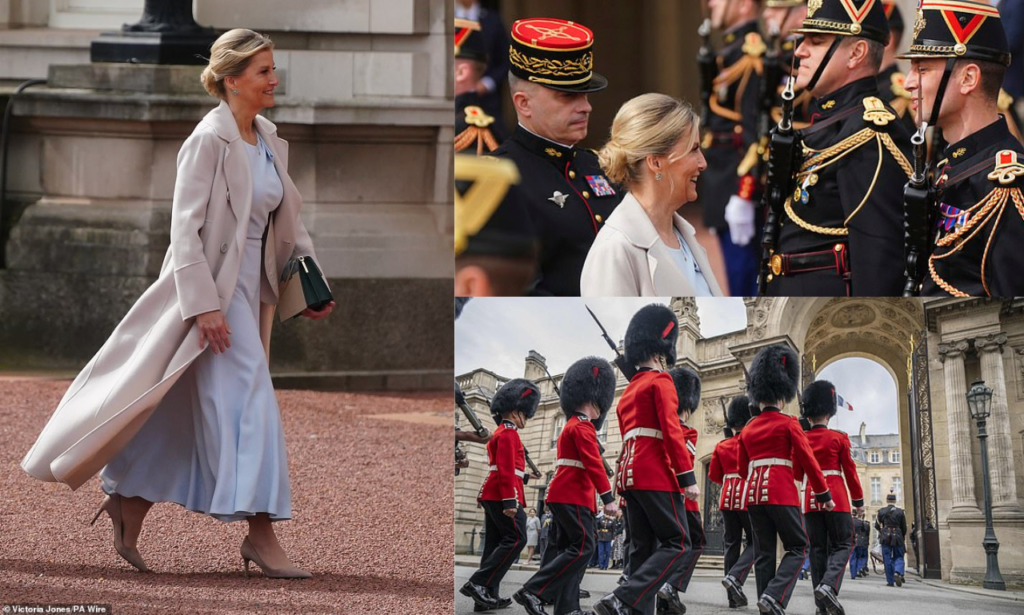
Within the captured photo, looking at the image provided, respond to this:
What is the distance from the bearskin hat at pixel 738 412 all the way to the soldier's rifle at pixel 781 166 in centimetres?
51

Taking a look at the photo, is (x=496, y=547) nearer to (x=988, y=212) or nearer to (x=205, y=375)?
(x=205, y=375)

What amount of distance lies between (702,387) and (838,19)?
1220 mm

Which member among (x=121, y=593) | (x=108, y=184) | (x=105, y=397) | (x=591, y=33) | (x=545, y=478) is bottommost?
(x=121, y=593)

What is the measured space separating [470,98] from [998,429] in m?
1.86

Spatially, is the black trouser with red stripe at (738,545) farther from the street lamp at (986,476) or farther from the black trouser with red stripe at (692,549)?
the street lamp at (986,476)

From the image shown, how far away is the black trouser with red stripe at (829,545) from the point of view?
436 cm

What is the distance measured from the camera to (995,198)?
177 inches

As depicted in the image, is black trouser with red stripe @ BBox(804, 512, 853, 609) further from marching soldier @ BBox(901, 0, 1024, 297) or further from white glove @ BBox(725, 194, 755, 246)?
white glove @ BBox(725, 194, 755, 246)

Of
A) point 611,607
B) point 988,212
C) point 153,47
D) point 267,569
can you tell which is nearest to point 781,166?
point 988,212

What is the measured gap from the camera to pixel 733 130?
4781 millimetres

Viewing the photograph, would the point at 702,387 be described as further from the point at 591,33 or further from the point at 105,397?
the point at 105,397

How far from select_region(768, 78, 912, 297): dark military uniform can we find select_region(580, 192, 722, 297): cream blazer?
0.43 metres

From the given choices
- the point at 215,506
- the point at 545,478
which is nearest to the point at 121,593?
the point at 215,506

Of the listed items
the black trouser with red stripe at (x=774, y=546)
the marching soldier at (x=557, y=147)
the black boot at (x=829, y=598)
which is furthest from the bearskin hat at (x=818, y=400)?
the marching soldier at (x=557, y=147)
